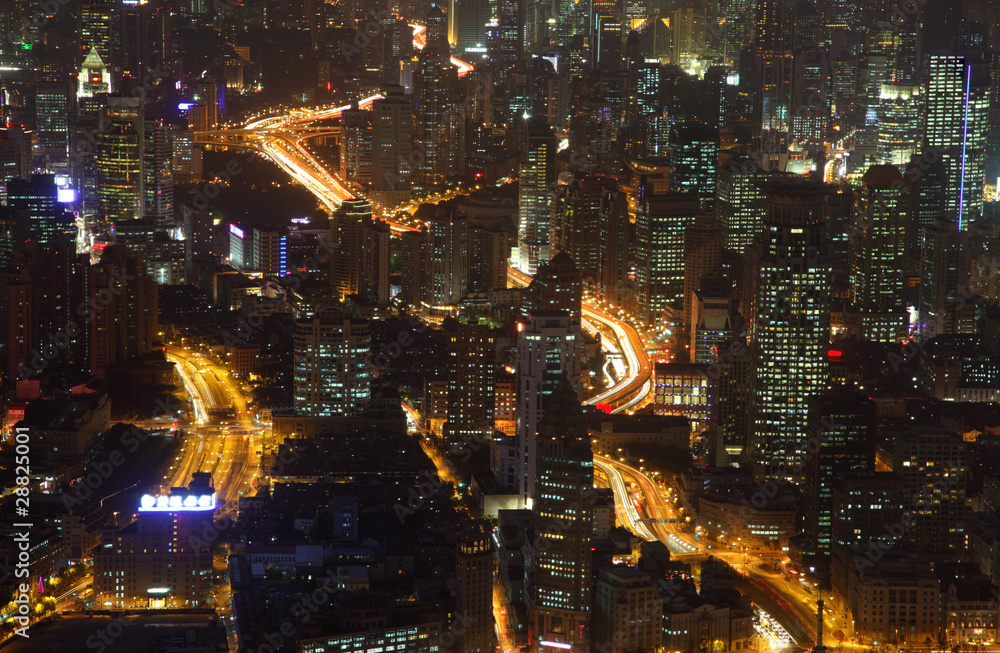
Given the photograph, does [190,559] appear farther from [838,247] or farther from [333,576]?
[838,247]

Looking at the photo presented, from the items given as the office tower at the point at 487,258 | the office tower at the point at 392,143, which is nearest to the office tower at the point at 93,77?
the office tower at the point at 392,143

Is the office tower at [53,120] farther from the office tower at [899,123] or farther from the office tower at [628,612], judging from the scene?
the office tower at [628,612]

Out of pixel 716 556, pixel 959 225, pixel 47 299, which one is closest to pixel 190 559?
Result: pixel 716 556

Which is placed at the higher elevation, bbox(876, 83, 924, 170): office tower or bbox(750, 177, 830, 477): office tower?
bbox(876, 83, 924, 170): office tower

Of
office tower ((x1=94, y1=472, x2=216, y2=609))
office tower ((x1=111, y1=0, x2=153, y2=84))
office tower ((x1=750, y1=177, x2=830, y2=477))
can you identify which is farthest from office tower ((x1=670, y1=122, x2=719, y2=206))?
office tower ((x1=94, y1=472, x2=216, y2=609))

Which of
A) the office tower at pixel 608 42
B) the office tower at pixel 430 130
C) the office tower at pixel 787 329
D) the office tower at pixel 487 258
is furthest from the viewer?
the office tower at pixel 608 42

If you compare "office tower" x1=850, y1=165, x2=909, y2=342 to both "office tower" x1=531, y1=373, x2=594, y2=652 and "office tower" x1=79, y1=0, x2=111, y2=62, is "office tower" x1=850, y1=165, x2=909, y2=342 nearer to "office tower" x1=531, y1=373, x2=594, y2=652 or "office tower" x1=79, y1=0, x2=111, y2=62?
"office tower" x1=531, y1=373, x2=594, y2=652
